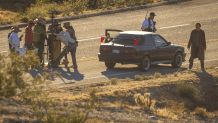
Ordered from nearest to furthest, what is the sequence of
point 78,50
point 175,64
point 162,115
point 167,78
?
point 162,115 < point 167,78 < point 175,64 < point 78,50

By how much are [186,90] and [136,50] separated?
3092 millimetres

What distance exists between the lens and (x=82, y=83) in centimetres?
1322

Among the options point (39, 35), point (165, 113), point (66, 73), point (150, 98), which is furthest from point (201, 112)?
point (39, 35)

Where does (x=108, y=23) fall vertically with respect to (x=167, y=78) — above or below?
above

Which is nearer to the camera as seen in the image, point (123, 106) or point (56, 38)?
point (123, 106)

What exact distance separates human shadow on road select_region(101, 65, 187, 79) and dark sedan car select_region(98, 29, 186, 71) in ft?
1.06

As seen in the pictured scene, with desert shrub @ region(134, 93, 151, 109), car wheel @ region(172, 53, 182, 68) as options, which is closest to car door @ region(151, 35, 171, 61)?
car wheel @ region(172, 53, 182, 68)

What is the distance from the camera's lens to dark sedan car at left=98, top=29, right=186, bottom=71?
1498 cm

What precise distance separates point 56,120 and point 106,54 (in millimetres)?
7578

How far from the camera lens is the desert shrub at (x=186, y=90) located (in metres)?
12.7

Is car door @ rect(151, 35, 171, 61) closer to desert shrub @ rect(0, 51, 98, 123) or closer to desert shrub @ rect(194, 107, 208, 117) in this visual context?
desert shrub @ rect(194, 107, 208, 117)

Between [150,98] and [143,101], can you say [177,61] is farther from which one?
[143,101]

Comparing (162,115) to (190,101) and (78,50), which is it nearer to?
(190,101)

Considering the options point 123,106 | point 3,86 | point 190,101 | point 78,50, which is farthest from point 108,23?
point 3,86
